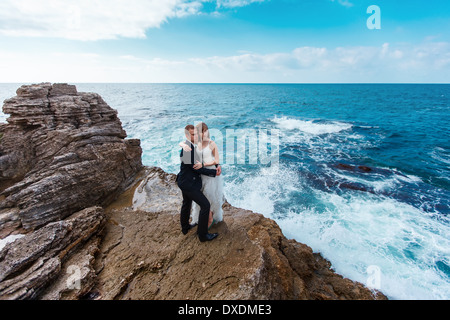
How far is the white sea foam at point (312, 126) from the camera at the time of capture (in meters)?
24.9

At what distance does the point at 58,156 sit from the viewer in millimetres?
6742

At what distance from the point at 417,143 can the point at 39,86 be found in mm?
28607

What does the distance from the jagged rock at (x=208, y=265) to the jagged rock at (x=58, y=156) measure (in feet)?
5.12

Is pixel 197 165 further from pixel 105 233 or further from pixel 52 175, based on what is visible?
pixel 52 175

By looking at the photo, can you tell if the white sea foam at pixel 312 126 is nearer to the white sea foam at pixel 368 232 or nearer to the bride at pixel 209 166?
the white sea foam at pixel 368 232

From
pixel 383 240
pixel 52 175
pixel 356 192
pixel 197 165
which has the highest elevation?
pixel 197 165

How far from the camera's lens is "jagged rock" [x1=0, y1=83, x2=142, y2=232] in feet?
19.0

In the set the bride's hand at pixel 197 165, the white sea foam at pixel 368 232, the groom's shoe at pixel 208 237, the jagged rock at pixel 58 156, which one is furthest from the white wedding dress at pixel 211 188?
the white sea foam at pixel 368 232

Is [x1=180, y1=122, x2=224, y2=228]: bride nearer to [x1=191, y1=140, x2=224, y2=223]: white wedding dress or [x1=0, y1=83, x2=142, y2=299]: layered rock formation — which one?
[x1=191, y1=140, x2=224, y2=223]: white wedding dress

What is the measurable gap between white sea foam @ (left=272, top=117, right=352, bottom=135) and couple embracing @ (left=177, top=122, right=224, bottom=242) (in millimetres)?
22352

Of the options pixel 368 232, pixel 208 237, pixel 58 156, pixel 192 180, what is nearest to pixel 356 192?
pixel 368 232

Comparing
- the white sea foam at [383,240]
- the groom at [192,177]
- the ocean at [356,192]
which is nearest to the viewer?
the groom at [192,177]

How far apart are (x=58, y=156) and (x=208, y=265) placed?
6.14m
